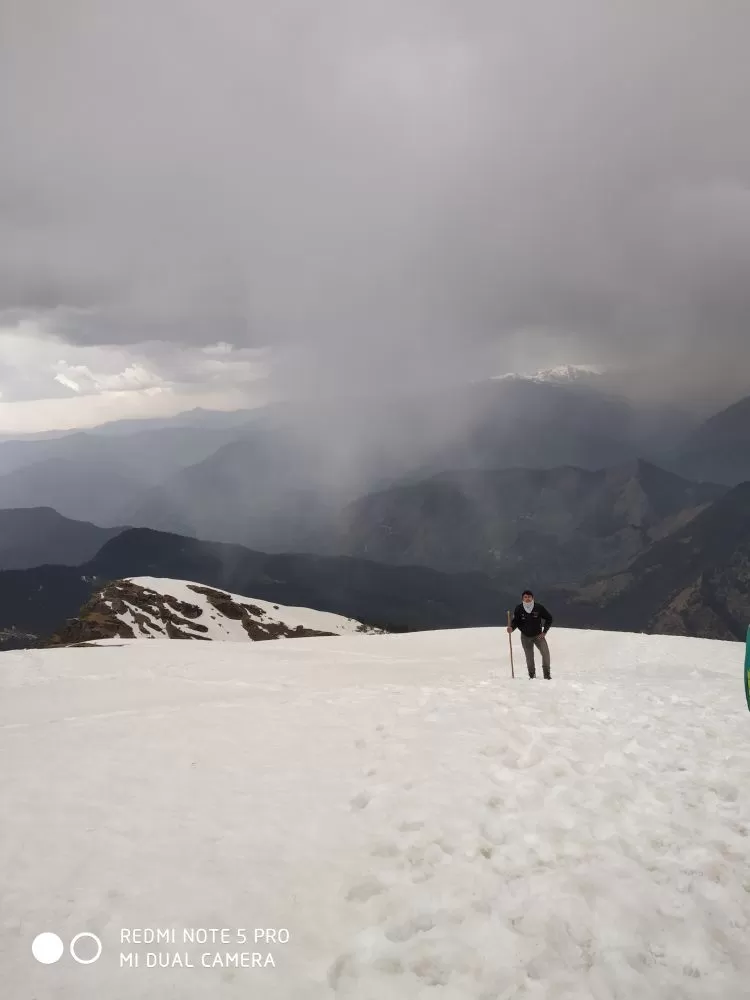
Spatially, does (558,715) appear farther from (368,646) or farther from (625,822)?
(368,646)

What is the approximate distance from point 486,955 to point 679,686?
1267 cm

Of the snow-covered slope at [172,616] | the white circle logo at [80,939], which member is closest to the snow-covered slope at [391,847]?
the white circle logo at [80,939]

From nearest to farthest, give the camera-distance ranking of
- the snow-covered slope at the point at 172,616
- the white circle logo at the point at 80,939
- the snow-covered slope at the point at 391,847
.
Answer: the snow-covered slope at the point at 391,847
the white circle logo at the point at 80,939
the snow-covered slope at the point at 172,616

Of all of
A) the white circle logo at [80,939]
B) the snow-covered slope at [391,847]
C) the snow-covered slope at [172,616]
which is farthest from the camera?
the snow-covered slope at [172,616]

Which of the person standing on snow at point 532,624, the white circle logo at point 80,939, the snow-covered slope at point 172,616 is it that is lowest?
the snow-covered slope at point 172,616

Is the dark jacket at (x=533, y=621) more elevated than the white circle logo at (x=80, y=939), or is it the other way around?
the dark jacket at (x=533, y=621)

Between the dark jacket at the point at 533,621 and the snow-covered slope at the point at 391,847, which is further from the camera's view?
the dark jacket at the point at 533,621

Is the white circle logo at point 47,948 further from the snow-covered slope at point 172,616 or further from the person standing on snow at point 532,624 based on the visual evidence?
the snow-covered slope at point 172,616

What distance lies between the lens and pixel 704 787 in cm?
855

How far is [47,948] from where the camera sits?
5.65 m

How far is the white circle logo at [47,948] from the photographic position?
5.49 m

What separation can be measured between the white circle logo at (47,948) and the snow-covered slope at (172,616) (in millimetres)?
62605

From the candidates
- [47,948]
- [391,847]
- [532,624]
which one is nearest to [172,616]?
[532,624]

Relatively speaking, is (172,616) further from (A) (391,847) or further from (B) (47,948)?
(B) (47,948)
